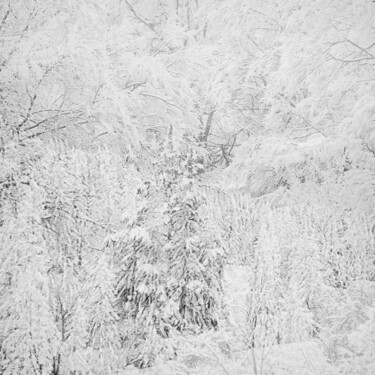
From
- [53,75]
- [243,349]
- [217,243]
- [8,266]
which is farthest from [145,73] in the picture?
[243,349]

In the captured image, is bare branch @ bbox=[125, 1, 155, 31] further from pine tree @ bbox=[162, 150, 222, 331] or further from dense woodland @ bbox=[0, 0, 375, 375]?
pine tree @ bbox=[162, 150, 222, 331]

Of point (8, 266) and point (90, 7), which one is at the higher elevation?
point (90, 7)

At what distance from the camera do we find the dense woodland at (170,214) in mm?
2699

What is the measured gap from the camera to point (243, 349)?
2914mm

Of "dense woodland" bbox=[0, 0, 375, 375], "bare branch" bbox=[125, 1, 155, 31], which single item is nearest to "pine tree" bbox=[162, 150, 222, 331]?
"dense woodland" bbox=[0, 0, 375, 375]

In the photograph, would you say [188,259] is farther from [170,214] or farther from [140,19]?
[140,19]

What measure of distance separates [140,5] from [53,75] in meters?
6.32

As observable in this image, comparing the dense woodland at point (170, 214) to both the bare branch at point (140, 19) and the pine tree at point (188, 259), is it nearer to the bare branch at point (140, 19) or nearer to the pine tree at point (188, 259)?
the pine tree at point (188, 259)

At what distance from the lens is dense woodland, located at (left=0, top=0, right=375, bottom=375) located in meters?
2.70

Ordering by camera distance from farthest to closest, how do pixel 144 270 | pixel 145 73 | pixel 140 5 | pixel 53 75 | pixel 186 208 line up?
pixel 140 5 → pixel 145 73 → pixel 53 75 → pixel 186 208 → pixel 144 270

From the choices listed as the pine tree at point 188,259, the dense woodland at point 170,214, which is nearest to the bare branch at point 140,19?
the dense woodland at point 170,214

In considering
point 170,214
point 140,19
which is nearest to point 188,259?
point 170,214

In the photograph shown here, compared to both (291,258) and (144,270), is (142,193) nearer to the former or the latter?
(144,270)

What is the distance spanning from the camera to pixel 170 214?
3.43 metres
